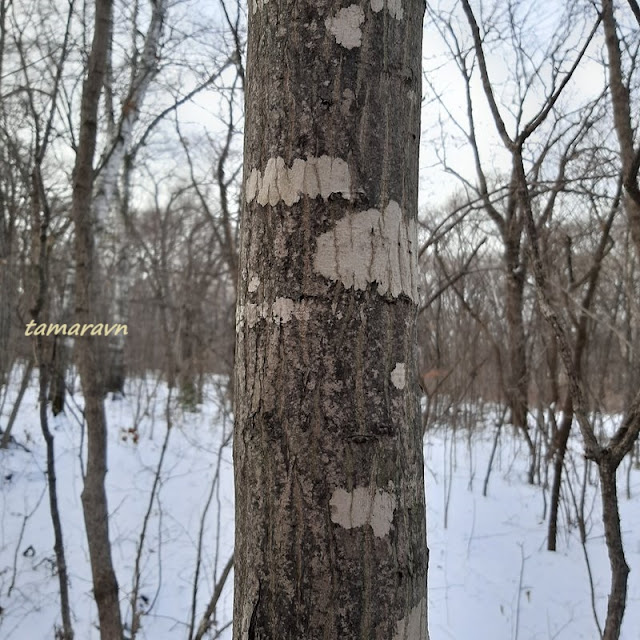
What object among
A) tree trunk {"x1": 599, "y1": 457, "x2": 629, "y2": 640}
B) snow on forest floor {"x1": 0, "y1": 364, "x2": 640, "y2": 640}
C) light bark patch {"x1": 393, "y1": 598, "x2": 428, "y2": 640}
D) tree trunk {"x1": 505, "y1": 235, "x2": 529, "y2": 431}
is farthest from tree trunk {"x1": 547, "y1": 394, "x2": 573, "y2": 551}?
light bark patch {"x1": 393, "y1": 598, "x2": 428, "y2": 640}

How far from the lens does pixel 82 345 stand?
2.16 m

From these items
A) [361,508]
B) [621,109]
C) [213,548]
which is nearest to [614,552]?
[361,508]

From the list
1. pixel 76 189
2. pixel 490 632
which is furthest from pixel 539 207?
pixel 76 189

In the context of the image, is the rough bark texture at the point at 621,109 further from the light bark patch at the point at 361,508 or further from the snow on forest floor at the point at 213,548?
the snow on forest floor at the point at 213,548

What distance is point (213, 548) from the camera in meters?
4.19

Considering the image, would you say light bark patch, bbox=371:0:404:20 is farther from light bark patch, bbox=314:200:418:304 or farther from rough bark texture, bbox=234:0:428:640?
light bark patch, bbox=314:200:418:304

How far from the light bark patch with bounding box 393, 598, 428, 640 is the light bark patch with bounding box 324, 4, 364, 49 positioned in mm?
756

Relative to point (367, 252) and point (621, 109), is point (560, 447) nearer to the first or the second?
point (621, 109)

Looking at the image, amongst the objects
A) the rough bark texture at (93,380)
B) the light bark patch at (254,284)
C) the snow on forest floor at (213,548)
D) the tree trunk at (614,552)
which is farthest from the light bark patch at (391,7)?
the snow on forest floor at (213,548)

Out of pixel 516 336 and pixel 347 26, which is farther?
pixel 516 336

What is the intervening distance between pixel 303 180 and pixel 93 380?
1.76 m

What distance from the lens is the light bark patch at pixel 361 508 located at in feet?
2.22

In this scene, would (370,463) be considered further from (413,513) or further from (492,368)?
(492,368)

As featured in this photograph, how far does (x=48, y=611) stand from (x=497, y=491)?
12.6ft
